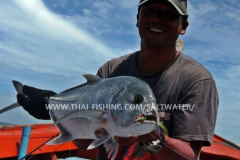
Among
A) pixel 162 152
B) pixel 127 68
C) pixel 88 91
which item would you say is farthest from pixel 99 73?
pixel 162 152

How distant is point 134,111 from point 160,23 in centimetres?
139

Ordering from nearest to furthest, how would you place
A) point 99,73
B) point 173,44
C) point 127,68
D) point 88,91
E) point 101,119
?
1. point 101,119
2. point 88,91
3. point 173,44
4. point 127,68
5. point 99,73

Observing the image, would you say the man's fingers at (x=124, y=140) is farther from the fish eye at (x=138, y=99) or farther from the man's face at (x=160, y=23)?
the man's face at (x=160, y=23)

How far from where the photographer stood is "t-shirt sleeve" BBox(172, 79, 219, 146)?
277 cm

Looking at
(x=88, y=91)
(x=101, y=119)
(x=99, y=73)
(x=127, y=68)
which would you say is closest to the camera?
(x=101, y=119)

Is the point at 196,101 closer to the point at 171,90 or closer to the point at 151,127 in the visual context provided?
the point at 171,90

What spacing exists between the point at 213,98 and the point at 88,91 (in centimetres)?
135

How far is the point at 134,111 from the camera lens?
2.03m

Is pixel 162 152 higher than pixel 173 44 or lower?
lower

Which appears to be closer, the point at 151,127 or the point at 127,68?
the point at 151,127

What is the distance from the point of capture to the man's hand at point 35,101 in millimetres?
2953

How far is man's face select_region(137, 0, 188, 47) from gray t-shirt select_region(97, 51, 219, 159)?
12.8 inches

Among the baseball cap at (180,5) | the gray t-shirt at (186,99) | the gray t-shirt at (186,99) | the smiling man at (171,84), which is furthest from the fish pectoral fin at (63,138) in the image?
the baseball cap at (180,5)

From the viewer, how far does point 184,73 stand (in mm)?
3053
